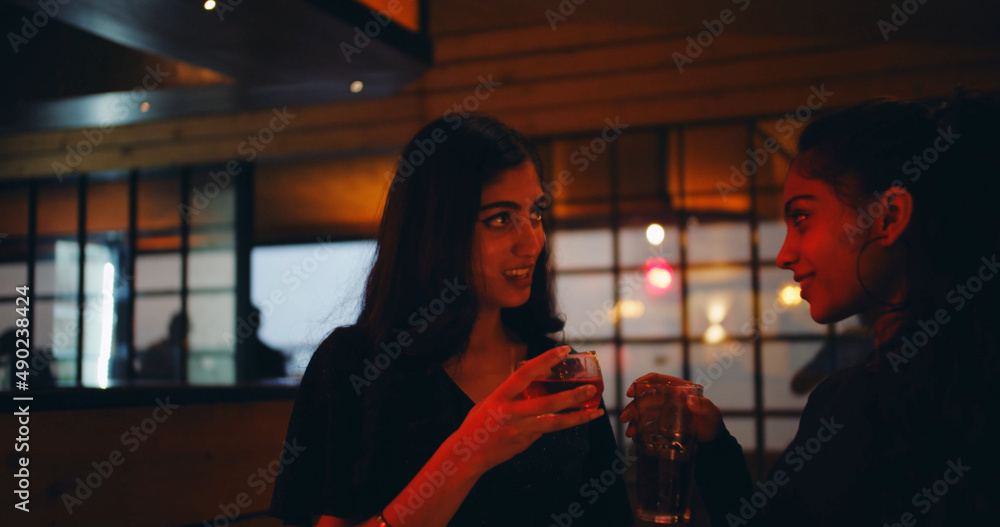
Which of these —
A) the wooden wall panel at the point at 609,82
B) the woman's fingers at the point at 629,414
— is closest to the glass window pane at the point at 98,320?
the wooden wall panel at the point at 609,82

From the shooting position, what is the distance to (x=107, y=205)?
6387mm

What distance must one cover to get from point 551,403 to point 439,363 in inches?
19.3

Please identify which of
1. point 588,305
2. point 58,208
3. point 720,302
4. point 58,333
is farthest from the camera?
point 58,208

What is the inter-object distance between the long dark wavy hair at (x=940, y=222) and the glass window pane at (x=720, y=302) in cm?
364

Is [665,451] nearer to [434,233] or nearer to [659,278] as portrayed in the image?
[434,233]

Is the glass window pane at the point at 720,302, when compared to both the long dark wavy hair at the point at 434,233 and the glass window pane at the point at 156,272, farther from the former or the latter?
the glass window pane at the point at 156,272

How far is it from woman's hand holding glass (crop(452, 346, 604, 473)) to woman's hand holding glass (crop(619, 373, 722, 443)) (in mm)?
265

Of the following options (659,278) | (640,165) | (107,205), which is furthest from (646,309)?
(107,205)

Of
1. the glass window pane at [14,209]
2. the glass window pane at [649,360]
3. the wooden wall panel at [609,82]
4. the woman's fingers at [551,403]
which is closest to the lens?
the woman's fingers at [551,403]

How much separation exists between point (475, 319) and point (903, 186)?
33.9 inches

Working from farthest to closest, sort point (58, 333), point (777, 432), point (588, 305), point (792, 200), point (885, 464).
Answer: point (58, 333), point (588, 305), point (777, 432), point (792, 200), point (885, 464)

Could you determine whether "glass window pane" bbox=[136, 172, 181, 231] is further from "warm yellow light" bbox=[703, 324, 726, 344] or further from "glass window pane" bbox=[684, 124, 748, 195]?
"warm yellow light" bbox=[703, 324, 726, 344]

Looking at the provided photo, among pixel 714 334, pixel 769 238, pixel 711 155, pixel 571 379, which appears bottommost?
pixel 571 379

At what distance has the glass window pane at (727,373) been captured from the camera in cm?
470
